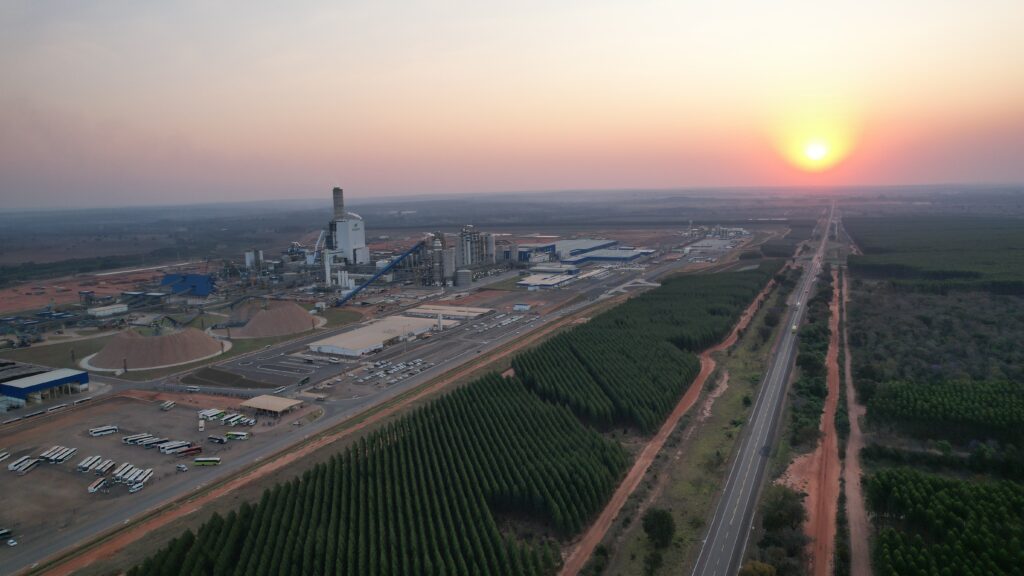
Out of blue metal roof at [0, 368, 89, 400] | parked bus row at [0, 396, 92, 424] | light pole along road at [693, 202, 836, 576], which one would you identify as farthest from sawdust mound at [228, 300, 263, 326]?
light pole along road at [693, 202, 836, 576]

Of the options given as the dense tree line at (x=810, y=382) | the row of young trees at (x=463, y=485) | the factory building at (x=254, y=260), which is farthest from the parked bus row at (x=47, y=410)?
the factory building at (x=254, y=260)

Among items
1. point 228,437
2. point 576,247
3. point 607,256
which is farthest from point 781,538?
point 576,247

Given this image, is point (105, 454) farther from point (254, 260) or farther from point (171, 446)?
point (254, 260)

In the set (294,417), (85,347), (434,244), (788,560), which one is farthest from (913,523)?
(434,244)

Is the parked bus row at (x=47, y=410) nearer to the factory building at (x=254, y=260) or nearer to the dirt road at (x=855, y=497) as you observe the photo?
the dirt road at (x=855, y=497)

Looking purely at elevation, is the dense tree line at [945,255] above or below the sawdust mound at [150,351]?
above
